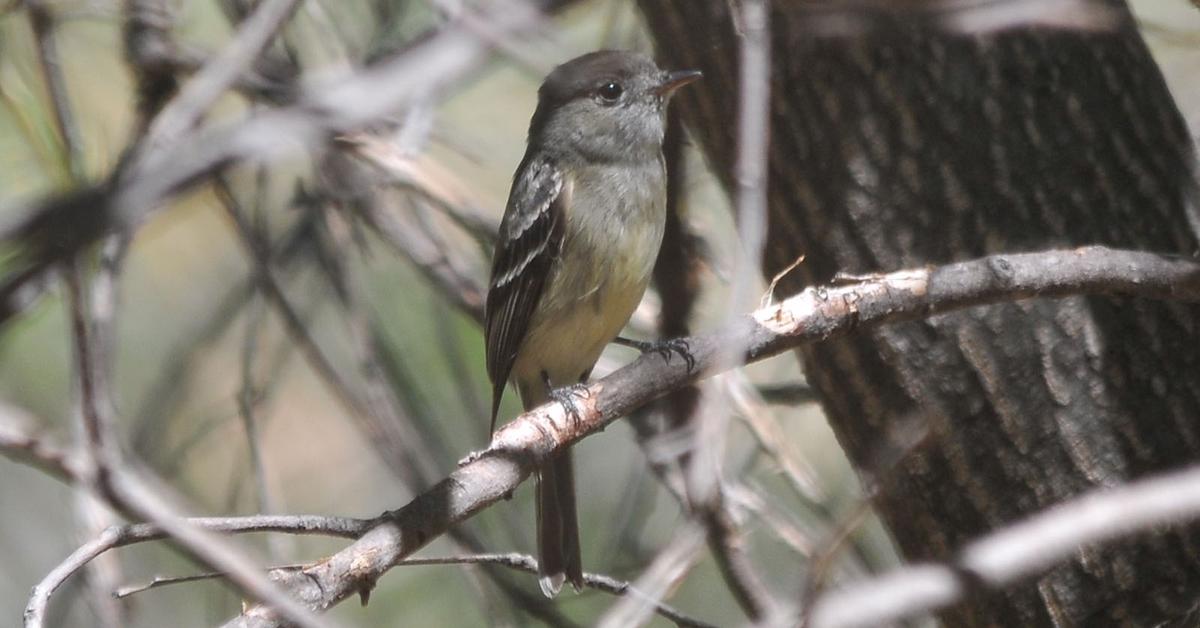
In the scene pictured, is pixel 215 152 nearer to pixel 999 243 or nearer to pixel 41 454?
pixel 41 454

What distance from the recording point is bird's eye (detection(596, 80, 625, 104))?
449 cm

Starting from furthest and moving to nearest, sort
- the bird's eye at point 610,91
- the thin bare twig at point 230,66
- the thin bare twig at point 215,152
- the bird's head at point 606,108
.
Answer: the bird's eye at point 610,91, the bird's head at point 606,108, the thin bare twig at point 230,66, the thin bare twig at point 215,152

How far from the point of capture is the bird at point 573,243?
3.99 metres

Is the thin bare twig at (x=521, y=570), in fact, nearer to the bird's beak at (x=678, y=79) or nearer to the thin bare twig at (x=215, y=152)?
the thin bare twig at (x=215, y=152)

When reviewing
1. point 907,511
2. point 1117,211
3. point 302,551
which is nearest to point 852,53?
point 1117,211

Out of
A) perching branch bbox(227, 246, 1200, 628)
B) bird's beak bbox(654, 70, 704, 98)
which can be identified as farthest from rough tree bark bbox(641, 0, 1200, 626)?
perching branch bbox(227, 246, 1200, 628)

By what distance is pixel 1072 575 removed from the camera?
3176mm

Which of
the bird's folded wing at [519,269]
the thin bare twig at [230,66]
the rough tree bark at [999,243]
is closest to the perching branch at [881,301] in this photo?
the rough tree bark at [999,243]

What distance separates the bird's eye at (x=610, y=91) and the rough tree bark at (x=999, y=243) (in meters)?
1.00

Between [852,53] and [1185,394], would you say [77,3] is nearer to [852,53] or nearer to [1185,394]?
[852,53]

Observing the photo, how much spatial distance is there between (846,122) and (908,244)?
1.13 ft

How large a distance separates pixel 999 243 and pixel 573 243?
4.41ft

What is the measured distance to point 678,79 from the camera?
3.69 metres

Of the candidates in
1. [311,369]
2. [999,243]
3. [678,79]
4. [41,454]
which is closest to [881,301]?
[999,243]
